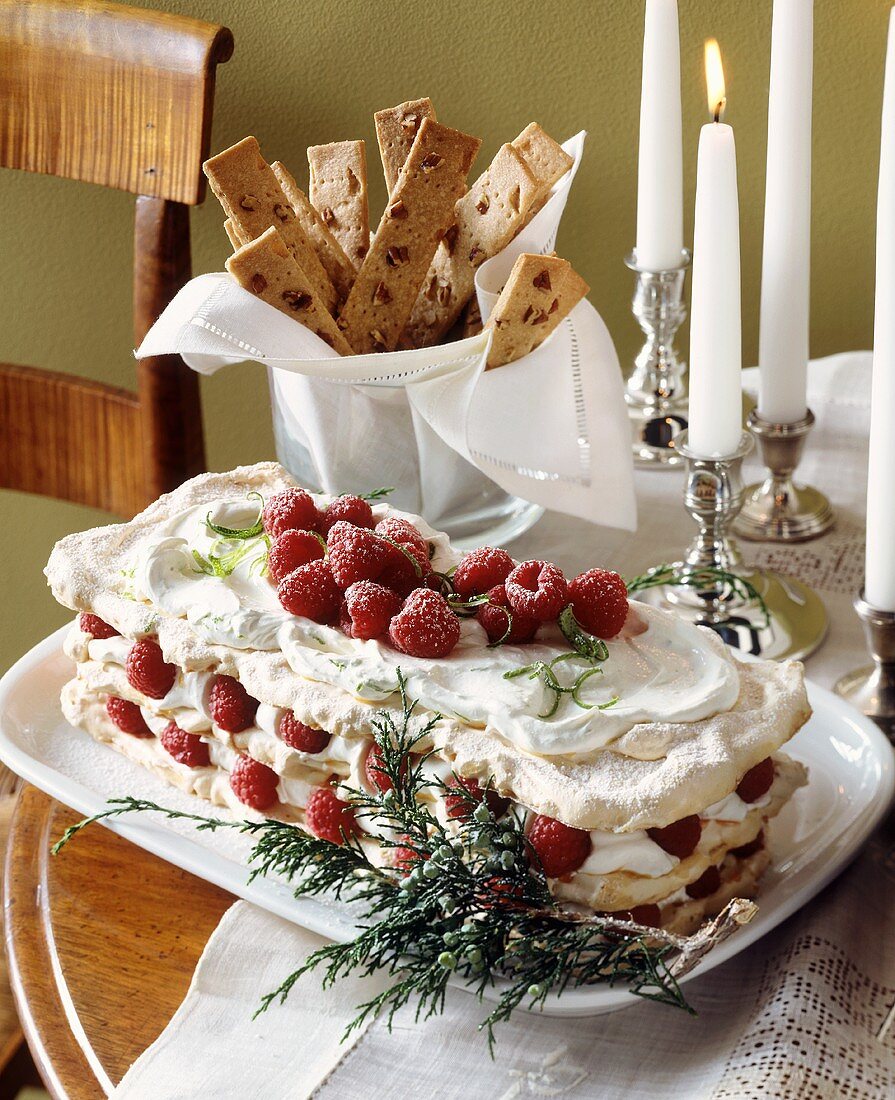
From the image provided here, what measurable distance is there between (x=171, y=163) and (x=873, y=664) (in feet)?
2.99

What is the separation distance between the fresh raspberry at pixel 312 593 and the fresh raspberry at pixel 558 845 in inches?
8.6

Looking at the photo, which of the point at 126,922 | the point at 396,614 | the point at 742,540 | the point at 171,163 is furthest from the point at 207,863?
the point at 171,163

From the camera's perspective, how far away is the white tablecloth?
772 millimetres

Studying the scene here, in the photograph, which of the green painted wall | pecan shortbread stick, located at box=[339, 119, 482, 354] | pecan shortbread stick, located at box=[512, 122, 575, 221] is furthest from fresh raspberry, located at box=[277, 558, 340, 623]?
the green painted wall

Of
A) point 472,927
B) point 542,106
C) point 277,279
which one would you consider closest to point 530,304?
point 277,279

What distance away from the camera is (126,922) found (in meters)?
0.92

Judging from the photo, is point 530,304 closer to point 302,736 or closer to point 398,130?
point 398,130

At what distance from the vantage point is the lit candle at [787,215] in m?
1.16

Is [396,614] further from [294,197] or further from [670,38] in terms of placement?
[670,38]

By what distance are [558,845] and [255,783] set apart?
0.27 meters

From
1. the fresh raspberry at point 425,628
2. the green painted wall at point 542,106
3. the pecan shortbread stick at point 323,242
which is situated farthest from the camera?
the green painted wall at point 542,106

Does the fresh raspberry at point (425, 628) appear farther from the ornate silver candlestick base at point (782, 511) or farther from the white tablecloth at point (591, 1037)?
the ornate silver candlestick base at point (782, 511)

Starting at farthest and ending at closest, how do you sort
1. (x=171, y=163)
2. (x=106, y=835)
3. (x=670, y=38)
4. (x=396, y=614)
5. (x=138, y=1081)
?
(x=171, y=163), (x=670, y=38), (x=106, y=835), (x=396, y=614), (x=138, y=1081)

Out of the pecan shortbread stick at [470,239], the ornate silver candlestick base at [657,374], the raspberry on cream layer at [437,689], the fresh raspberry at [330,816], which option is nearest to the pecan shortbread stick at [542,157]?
the pecan shortbread stick at [470,239]
